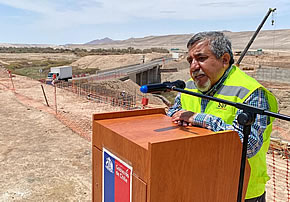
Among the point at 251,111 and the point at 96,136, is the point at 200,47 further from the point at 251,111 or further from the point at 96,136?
the point at 96,136

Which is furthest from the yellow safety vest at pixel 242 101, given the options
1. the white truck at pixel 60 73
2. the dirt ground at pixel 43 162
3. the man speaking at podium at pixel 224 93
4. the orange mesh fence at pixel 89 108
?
the white truck at pixel 60 73

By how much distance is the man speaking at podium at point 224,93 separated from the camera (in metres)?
1.93

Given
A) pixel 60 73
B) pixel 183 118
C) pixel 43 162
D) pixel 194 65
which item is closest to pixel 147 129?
pixel 183 118

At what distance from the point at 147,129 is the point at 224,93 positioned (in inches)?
25.0

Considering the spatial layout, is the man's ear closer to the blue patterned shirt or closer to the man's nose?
the man's nose

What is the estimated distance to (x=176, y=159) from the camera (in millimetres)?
1518

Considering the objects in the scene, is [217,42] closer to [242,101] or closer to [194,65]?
[194,65]

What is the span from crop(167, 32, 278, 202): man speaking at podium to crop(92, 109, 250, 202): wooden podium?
11cm

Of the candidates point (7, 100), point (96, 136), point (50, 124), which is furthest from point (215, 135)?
point (7, 100)

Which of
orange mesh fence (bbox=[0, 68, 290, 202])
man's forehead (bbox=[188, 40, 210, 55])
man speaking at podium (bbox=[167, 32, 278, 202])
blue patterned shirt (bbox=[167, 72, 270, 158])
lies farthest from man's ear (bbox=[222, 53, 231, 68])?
orange mesh fence (bbox=[0, 68, 290, 202])

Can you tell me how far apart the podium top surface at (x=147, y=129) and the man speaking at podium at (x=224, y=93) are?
98 mm

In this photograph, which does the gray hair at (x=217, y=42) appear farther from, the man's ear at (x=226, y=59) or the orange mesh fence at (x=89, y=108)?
the orange mesh fence at (x=89, y=108)

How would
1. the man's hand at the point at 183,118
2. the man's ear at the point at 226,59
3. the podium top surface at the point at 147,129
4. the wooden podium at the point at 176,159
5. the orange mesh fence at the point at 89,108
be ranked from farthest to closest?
1. the orange mesh fence at the point at 89,108
2. the man's ear at the point at 226,59
3. the man's hand at the point at 183,118
4. the podium top surface at the point at 147,129
5. the wooden podium at the point at 176,159

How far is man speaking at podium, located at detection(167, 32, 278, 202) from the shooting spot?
76.1 inches
